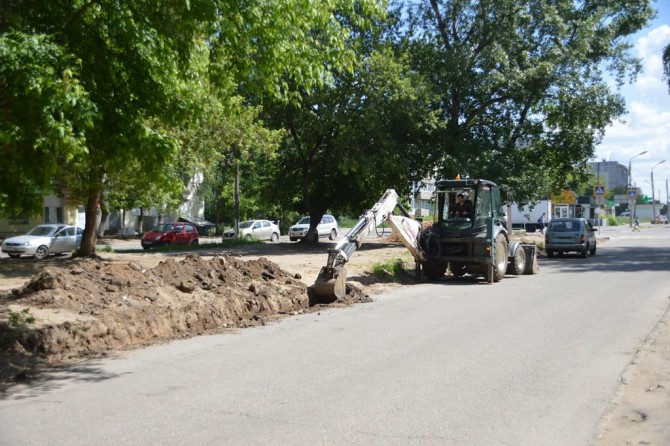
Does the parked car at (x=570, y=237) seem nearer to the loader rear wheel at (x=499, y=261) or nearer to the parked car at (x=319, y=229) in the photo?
the loader rear wheel at (x=499, y=261)

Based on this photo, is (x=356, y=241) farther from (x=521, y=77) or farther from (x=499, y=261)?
(x=521, y=77)

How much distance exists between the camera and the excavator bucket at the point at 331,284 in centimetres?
1393

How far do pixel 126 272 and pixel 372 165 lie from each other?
16.0m

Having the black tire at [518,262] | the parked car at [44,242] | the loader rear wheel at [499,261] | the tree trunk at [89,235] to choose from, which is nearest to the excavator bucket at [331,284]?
the loader rear wheel at [499,261]

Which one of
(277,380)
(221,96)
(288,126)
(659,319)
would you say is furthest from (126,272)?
(288,126)

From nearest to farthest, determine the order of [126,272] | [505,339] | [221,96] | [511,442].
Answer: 1. [511,442]
2. [505,339]
3. [221,96]
4. [126,272]

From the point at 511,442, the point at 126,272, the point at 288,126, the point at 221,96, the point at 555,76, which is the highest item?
the point at 555,76

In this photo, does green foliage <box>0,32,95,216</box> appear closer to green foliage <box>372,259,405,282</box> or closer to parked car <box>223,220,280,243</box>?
green foliage <box>372,259,405,282</box>

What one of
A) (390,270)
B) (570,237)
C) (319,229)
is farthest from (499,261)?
(319,229)

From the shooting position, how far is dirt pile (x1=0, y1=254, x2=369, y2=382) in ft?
29.1

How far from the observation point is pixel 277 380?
720 cm

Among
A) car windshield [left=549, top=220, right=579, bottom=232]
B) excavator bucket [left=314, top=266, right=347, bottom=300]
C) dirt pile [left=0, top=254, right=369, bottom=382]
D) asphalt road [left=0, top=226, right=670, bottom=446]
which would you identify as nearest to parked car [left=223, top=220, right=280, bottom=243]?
car windshield [left=549, top=220, right=579, bottom=232]

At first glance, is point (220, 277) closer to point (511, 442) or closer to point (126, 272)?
point (126, 272)

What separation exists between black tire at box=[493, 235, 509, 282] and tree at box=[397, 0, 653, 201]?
942 cm
